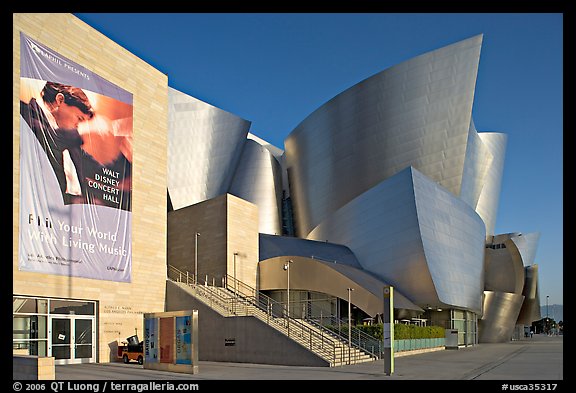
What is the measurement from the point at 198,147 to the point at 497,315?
103 feet

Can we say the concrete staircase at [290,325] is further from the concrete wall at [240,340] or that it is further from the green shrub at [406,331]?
the green shrub at [406,331]

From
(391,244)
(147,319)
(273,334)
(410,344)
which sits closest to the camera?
(147,319)

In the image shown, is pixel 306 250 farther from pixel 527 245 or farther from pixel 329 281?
pixel 527 245

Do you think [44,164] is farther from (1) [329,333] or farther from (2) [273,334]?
(1) [329,333]

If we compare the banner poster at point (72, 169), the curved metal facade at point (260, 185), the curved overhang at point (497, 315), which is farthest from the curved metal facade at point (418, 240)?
the curved metal facade at point (260, 185)

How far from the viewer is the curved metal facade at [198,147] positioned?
56938 mm

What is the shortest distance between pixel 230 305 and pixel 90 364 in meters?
8.44

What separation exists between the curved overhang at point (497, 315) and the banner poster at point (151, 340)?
1440 inches

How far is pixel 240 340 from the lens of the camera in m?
26.6

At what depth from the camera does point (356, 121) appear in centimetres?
5469

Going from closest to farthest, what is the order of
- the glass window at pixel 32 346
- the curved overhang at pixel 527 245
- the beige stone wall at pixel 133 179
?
the glass window at pixel 32 346
the beige stone wall at pixel 133 179
the curved overhang at pixel 527 245

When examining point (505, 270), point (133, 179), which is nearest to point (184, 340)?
point (133, 179)

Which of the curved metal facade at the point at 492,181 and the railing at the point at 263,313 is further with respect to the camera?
the curved metal facade at the point at 492,181
